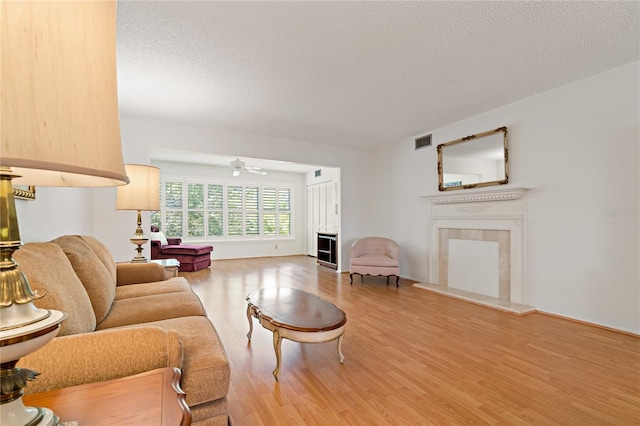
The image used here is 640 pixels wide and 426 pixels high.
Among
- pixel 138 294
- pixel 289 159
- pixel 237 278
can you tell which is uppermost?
pixel 289 159

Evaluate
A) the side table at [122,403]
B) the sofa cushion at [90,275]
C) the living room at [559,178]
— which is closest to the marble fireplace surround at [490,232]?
the living room at [559,178]

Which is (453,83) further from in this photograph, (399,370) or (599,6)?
(399,370)

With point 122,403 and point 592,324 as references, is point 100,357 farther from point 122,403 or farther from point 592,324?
point 592,324

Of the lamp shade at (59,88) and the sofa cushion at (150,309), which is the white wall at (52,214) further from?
the lamp shade at (59,88)

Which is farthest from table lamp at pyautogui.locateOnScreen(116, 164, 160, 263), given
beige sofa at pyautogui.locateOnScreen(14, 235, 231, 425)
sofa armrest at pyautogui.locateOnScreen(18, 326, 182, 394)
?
sofa armrest at pyautogui.locateOnScreen(18, 326, 182, 394)

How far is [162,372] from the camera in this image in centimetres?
93

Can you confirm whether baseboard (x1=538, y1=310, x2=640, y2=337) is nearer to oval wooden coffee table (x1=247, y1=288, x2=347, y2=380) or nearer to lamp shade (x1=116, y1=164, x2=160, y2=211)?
oval wooden coffee table (x1=247, y1=288, x2=347, y2=380)

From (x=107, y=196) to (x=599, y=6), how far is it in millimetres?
5562

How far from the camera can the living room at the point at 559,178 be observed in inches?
113

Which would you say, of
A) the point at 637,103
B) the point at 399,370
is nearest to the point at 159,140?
the point at 399,370

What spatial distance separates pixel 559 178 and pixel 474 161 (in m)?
1.10

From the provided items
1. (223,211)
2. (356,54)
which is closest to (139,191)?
(356,54)

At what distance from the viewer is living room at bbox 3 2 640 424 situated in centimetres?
288

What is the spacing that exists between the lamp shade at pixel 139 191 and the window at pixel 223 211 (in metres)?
4.80
